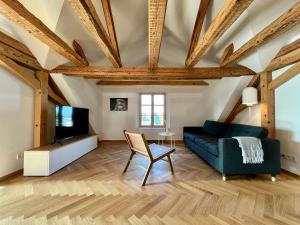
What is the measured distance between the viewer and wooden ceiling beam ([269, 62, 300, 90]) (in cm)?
300

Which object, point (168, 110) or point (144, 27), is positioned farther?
point (168, 110)

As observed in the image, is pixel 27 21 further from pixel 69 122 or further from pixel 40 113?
pixel 69 122

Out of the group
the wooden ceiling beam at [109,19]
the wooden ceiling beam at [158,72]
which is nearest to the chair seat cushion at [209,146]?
the wooden ceiling beam at [158,72]

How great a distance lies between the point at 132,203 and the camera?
7.00ft

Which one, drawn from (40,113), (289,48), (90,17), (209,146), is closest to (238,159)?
(209,146)

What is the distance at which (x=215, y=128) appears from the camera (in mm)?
5113

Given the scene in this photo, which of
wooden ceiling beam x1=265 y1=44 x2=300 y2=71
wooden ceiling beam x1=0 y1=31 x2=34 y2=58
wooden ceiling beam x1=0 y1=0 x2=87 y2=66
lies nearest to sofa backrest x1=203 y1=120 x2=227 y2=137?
wooden ceiling beam x1=265 y1=44 x2=300 y2=71

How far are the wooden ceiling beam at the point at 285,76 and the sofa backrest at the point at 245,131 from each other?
97 centimetres

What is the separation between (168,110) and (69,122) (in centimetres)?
369

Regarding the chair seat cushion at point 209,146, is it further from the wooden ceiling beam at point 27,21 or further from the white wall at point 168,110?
the wooden ceiling beam at point 27,21

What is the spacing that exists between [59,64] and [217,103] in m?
4.63

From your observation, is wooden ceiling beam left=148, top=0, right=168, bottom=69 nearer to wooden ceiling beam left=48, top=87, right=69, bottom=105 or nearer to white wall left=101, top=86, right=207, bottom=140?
wooden ceiling beam left=48, top=87, right=69, bottom=105

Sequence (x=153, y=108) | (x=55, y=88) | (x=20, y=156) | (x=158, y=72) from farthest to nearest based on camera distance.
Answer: (x=153, y=108), (x=55, y=88), (x=158, y=72), (x=20, y=156)

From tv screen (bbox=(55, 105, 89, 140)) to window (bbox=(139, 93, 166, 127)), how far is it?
97.1 inches
